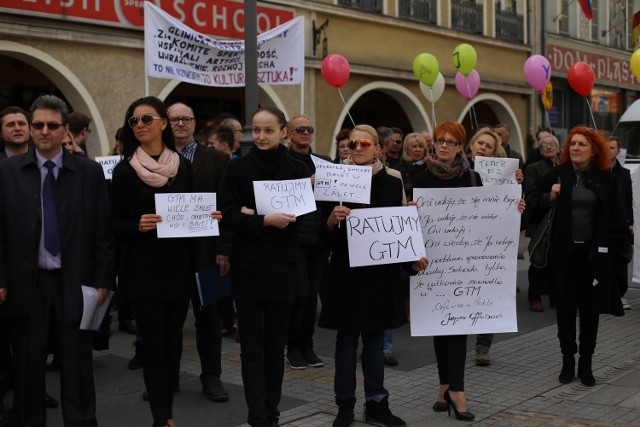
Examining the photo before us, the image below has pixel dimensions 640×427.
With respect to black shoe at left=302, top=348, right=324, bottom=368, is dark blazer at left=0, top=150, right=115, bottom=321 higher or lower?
higher

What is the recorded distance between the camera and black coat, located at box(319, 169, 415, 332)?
213 inches

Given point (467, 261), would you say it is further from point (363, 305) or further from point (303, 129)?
point (303, 129)

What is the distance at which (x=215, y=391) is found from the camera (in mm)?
6113

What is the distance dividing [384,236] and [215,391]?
172 centimetres

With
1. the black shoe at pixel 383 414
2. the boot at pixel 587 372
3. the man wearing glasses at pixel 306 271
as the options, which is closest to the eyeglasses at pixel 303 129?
the man wearing glasses at pixel 306 271

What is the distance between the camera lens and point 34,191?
16.0ft

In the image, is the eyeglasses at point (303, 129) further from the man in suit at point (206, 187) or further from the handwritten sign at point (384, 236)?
the handwritten sign at point (384, 236)

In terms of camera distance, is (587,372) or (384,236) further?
(587,372)

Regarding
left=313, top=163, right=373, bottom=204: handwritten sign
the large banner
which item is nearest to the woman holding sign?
left=313, top=163, right=373, bottom=204: handwritten sign

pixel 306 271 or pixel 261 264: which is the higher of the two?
pixel 261 264

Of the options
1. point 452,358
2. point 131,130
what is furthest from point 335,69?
point 131,130

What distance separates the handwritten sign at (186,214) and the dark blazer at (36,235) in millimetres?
389

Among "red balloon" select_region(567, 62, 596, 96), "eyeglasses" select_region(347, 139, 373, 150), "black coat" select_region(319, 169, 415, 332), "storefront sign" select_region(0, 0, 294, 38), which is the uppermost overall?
"storefront sign" select_region(0, 0, 294, 38)

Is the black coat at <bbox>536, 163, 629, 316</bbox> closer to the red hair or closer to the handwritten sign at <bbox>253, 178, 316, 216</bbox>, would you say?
the red hair
